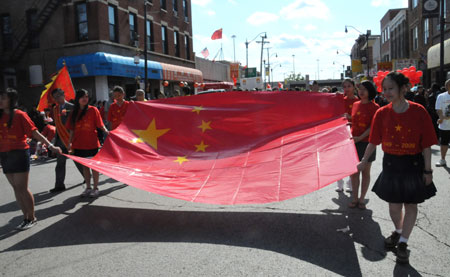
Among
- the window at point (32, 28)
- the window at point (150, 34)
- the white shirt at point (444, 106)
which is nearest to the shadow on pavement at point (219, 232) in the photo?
the white shirt at point (444, 106)

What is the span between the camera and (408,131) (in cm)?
373

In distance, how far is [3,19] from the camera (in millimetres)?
24266

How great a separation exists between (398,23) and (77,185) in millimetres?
41561

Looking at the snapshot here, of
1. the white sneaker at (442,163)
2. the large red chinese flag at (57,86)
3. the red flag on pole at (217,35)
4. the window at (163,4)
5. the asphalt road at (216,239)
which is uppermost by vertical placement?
the window at (163,4)

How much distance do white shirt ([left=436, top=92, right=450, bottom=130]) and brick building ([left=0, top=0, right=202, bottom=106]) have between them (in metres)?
15.8

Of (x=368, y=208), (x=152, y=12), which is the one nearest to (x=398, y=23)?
(x=152, y=12)

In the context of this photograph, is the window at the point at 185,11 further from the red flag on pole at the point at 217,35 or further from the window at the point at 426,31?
the window at the point at 426,31

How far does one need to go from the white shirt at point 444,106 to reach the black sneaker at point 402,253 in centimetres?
550

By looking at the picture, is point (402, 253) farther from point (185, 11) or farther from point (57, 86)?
point (185, 11)

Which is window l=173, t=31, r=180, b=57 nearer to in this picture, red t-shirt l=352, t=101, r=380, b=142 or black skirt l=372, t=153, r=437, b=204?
red t-shirt l=352, t=101, r=380, b=142

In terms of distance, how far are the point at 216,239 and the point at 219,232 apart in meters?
0.24

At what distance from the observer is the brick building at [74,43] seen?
72.8ft

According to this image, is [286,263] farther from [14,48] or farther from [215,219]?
[14,48]

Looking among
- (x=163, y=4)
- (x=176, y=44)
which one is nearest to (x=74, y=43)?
(x=163, y=4)
